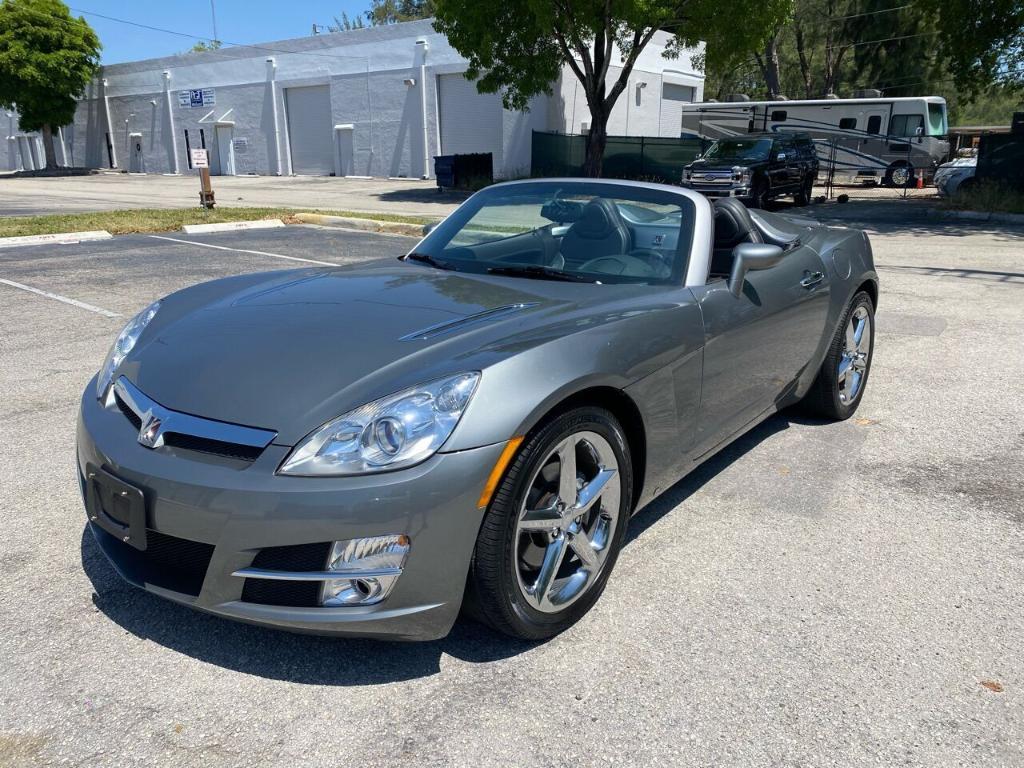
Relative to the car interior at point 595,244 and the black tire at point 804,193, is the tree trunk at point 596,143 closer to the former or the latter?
the black tire at point 804,193

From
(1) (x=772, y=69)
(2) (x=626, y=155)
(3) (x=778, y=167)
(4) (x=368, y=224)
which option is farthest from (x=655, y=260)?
(1) (x=772, y=69)

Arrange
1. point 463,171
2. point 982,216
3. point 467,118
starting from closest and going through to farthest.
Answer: point 982,216 < point 463,171 < point 467,118

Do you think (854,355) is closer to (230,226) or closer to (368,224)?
(368,224)

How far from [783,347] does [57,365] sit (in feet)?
Result: 15.3

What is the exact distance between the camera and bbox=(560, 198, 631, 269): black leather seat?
12.1 feet

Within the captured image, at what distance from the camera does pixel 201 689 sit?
2393mm

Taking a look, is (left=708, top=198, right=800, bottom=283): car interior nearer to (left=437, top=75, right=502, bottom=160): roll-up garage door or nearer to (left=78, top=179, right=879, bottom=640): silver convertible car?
(left=78, top=179, right=879, bottom=640): silver convertible car

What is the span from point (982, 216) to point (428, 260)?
16.7 m

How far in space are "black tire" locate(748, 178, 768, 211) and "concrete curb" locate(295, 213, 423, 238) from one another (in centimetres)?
896

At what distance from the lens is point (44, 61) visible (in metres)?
41.7

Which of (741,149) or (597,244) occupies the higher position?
(741,149)

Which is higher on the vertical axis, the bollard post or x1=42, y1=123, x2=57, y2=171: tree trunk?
x1=42, y1=123, x2=57, y2=171: tree trunk

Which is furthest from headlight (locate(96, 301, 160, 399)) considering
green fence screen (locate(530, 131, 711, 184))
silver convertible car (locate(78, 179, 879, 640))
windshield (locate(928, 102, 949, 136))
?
windshield (locate(928, 102, 949, 136))

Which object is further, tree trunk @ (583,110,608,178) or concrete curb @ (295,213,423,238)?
tree trunk @ (583,110,608,178)
